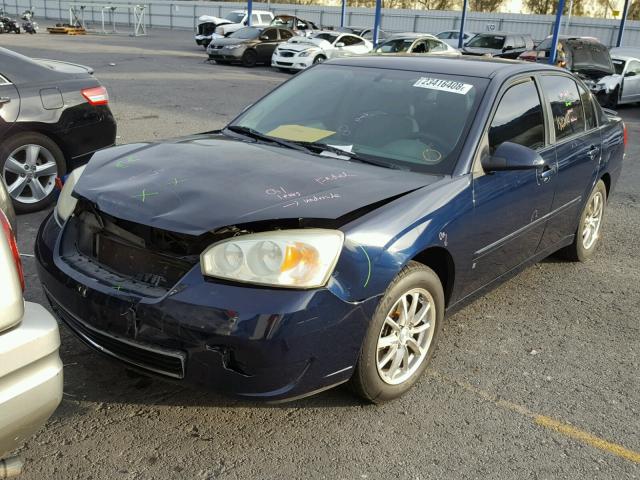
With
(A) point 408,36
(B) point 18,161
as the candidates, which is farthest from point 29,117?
(A) point 408,36

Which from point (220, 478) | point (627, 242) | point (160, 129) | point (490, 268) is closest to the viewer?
point (220, 478)

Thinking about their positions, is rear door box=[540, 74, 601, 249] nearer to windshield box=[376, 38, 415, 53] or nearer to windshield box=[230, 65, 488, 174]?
windshield box=[230, 65, 488, 174]

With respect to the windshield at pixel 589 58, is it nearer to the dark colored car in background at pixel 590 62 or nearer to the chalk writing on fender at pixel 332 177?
the dark colored car in background at pixel 590 62

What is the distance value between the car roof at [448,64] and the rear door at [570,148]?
0.96 ft

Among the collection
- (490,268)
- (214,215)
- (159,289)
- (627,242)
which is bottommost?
(627,242)

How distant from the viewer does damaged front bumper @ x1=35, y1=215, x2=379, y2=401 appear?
2.54 metres

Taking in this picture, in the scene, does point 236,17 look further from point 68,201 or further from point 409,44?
point 68,201

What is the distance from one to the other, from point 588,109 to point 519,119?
54.3 inches

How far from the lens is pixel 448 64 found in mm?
4180

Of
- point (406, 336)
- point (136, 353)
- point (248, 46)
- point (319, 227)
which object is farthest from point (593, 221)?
point (248, 46)

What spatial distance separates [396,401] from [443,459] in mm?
475

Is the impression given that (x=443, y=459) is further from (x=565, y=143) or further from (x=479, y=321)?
(x=565, y=143)

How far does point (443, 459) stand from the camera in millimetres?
2832

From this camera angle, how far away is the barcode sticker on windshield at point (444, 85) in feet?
12.8
